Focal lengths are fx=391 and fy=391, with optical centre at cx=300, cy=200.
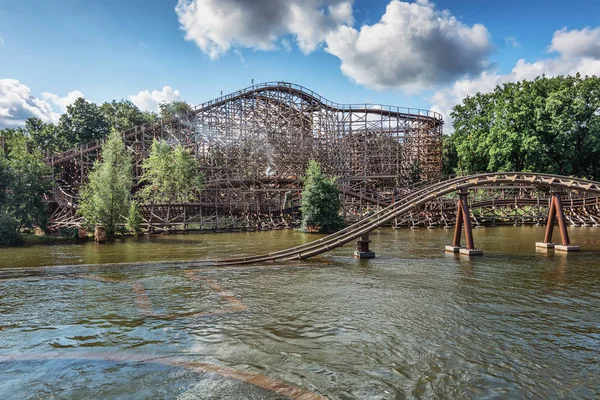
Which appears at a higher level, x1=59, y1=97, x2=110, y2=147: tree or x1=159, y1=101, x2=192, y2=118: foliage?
x1=159, y1=101, x2=192, y2=118: foliage

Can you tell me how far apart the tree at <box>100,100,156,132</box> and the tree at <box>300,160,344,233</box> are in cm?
3614

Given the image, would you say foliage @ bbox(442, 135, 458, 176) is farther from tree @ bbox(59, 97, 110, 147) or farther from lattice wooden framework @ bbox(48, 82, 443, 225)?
tree @ bbox(59, 97, 110, 147)

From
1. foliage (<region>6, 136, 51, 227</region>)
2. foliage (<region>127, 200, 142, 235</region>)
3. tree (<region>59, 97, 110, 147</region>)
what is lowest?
foliage (<region>127, 200, 142, 235</region>)

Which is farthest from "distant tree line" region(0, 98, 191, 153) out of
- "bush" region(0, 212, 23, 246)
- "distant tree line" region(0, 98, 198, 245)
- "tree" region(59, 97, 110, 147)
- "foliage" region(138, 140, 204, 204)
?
"bush" region(0, 212, 23, 246)

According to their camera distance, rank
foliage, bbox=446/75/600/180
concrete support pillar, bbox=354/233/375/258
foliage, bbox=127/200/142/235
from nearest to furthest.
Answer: concrete support pillar, bbox=354/233/375/258 → foliage, bbox=127/200/142/235 → foliage, bbox=446/75/600/180

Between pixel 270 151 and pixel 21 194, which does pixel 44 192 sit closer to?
pixel 21 194

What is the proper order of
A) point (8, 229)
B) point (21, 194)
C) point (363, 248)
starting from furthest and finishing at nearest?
1. point (21, 194)
2. point (8, 229)
3. point (363, 248)

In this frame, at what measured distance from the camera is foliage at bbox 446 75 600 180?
4281cm

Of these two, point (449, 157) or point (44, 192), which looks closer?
point (44, 192)

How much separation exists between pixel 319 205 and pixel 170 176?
46.5ft

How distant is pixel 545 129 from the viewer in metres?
43.8

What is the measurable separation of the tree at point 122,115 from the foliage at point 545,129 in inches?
1859

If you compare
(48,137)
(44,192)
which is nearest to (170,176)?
(44,192)

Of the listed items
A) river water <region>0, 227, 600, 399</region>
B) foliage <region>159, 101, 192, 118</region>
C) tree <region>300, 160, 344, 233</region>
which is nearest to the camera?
river water <region>0, 227, 600, 399</region>
